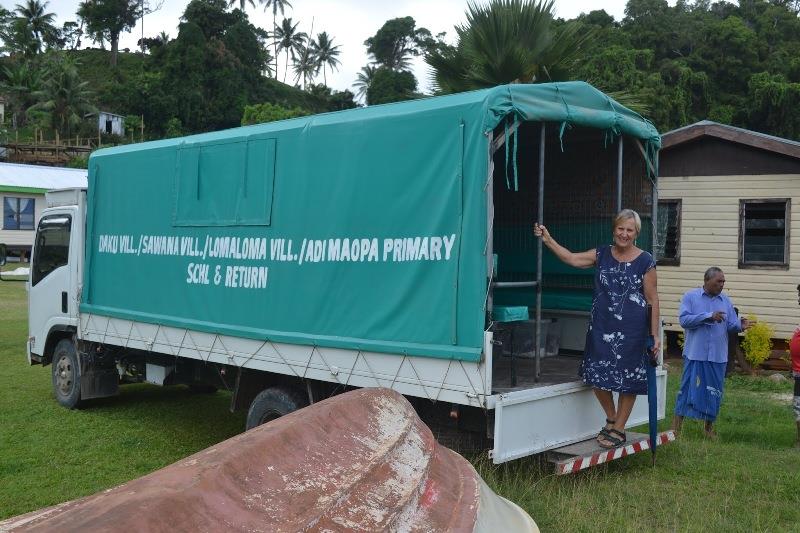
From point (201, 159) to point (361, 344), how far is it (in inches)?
105

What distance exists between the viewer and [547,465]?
595 centimetres

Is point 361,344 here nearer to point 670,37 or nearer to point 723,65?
point 723,65

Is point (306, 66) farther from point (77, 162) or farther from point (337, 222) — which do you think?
point (337, 222)

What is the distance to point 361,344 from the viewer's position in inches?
223

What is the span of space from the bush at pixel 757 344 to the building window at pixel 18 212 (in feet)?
101

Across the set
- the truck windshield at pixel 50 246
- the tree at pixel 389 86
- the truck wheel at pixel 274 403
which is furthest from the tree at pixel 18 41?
the truck wheel at pixel 274 403

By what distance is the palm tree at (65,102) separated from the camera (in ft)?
186

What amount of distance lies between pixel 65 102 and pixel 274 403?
57.0m

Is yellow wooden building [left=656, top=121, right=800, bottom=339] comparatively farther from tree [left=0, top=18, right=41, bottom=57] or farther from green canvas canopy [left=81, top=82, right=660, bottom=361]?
tree [left=0, top=18, right=41, bottom=57]

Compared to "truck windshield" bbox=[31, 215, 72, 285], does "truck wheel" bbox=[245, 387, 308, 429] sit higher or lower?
lower

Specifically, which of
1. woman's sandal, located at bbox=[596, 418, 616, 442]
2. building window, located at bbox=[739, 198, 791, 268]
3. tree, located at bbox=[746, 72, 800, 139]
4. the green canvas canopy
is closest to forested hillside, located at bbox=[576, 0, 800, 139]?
tree, located at bbox=[746, 72, 800, 139]

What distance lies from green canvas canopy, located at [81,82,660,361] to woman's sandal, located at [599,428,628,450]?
59.1 inches

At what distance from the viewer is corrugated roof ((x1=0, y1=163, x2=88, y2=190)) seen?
111ft

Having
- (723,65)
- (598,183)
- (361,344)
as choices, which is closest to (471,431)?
(361,344)
